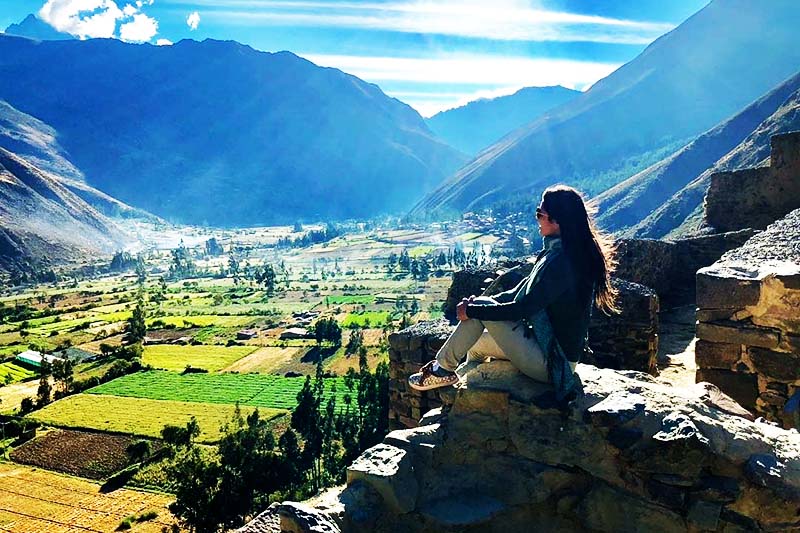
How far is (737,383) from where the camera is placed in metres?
7.79

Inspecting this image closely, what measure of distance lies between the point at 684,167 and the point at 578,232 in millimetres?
137157

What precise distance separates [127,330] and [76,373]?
2355 centimetres

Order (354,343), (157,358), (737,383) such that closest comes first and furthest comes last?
(737,383), (354,343), (157,358)

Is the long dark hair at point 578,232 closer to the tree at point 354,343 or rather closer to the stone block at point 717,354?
the stone block at point 717,354

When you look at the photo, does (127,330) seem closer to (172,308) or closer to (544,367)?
(172,308)

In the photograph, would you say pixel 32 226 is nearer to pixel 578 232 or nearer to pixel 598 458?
pixel 578 232

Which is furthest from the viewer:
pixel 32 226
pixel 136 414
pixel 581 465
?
pixel 32 226

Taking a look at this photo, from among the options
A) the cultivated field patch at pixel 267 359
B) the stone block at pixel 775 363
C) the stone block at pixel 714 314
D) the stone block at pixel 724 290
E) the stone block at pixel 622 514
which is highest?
the stone block at pixel 724 290

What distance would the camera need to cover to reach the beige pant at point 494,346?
18.1 ft

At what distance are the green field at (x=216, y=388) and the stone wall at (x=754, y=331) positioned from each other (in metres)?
52.5

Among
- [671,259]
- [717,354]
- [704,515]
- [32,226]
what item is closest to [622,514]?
[704,515]

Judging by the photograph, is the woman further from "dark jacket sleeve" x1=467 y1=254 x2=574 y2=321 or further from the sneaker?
the sneaker

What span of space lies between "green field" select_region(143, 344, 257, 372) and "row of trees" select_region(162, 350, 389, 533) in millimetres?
27869

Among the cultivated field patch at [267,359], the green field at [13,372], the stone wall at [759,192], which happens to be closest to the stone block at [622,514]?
the stone wall at [759,192]
